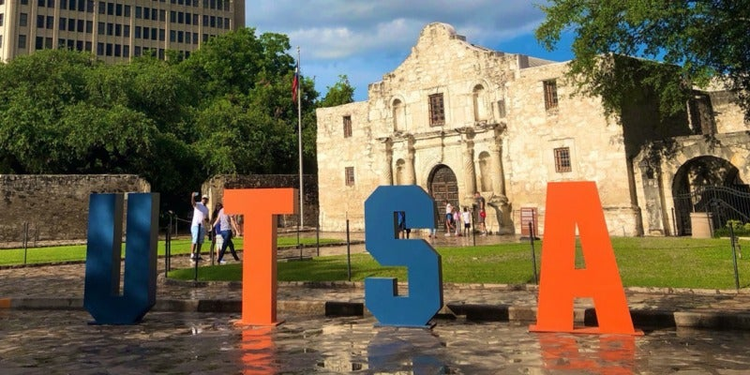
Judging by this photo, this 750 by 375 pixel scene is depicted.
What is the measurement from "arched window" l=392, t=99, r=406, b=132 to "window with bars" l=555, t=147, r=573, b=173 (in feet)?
29.7

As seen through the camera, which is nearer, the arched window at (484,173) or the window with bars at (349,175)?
the arched window at (484,173)

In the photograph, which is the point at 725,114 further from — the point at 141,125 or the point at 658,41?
the point at 141,125

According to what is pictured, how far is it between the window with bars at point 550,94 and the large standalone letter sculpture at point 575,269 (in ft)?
63.7

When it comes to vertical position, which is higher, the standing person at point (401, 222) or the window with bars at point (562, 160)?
the window with bars at point (562, 160)

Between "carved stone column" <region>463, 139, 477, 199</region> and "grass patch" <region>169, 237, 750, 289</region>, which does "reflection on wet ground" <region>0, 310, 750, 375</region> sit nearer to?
"grass patch" <region>169, 237, 750, 289</region>

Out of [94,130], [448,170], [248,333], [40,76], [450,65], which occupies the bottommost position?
[248,333]

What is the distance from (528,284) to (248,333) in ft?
16.1

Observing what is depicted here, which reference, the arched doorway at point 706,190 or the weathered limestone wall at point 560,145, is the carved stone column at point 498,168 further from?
the arched doorway at point 706,190

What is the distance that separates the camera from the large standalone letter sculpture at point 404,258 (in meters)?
6.49

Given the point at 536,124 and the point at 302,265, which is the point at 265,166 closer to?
the point at 536,124

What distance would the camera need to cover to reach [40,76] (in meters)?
33.8

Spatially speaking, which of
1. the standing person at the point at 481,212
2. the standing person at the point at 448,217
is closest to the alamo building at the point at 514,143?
the standing person at the point at 481,212

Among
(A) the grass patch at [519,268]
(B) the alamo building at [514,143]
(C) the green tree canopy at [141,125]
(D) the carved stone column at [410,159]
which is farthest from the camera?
(C) the green tree canopy at [141,125]

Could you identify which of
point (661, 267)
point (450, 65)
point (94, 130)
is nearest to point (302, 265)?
point (661, 267)
